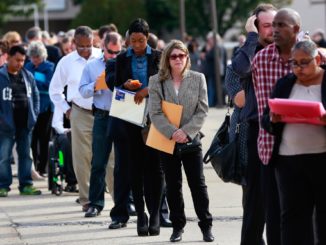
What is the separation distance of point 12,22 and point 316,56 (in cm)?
7053

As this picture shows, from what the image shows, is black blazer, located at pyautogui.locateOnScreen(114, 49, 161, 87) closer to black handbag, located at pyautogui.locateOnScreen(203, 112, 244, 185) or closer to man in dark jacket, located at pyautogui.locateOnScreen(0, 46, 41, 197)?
black handbag, located at pyautogui.locateOnScreen(203, 112, 244, 185)

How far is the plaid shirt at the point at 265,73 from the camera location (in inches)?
308

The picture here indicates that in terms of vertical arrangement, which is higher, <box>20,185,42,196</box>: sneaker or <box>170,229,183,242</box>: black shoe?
<box>170,229,183,242</box>: black shoe

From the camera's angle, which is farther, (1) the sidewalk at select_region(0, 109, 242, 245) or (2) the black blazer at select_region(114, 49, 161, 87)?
(2) the black blazer at select_region(114, 49, 161, 87)

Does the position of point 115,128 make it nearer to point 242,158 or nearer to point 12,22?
point 242,158

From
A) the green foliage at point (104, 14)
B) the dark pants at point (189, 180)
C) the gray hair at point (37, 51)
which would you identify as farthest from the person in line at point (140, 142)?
the green foliage at point (104, 14)

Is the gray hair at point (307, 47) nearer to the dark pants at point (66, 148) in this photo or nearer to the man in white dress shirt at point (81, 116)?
the man in white dress shirt at point (81, 116)

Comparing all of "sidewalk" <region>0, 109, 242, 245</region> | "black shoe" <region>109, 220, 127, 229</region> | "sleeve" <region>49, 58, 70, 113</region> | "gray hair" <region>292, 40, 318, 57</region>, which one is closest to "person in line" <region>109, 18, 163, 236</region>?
"sidewalk" <region>0, 109, 242, 245</region>

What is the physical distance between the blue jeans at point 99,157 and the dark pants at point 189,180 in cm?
171

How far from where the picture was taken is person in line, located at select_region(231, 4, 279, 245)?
8.29 metres

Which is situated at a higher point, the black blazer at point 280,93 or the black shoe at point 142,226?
the black blazer at point 280,93

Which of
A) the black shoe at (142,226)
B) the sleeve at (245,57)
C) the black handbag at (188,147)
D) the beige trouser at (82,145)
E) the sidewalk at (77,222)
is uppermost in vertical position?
the sleeve at (245,57)

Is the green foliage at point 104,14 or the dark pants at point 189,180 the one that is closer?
the dark pants at point 189,180

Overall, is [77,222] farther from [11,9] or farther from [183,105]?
[11,9]
